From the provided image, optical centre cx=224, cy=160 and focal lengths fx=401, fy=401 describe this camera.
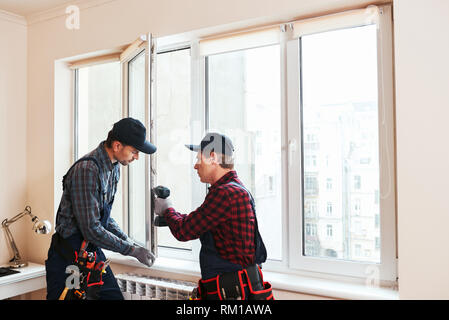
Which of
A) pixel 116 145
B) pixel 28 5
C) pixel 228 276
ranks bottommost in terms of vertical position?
pixel 228 276

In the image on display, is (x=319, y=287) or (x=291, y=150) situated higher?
(x=291, y=150)

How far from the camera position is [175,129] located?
2613 millimetres

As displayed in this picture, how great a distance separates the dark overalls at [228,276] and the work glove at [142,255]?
0.44 m

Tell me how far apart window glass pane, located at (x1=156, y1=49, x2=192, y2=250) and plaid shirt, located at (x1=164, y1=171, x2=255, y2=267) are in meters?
0.74

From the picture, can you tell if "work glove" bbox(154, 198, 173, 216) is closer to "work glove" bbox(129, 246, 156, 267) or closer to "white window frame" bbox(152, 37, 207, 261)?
"work glove" bbox(129, 246, 156, 267)

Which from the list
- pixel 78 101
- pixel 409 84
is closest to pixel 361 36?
pixel 409 84

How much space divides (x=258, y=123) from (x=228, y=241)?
2.67ft

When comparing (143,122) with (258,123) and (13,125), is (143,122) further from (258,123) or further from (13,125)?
(13,125)

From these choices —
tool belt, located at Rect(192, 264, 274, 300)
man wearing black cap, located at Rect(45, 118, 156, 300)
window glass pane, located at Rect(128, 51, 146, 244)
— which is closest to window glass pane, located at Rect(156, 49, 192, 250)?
window glass pane, located at Rect(128, 51, 146, 244)

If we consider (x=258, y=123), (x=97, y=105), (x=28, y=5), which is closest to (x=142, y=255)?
(x=258, y=123)

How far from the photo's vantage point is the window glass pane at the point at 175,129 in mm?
2572

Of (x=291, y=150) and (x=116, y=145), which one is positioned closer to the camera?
(x=116, y=145)

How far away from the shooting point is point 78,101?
3.13 metres
